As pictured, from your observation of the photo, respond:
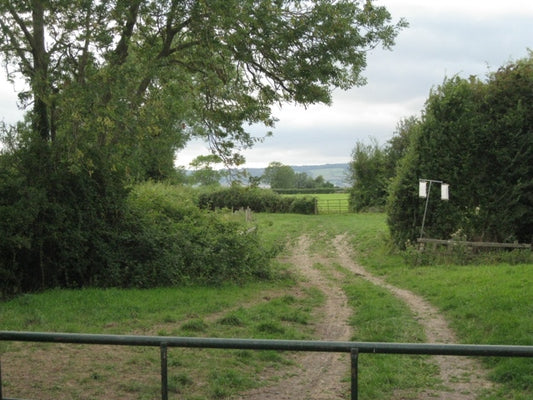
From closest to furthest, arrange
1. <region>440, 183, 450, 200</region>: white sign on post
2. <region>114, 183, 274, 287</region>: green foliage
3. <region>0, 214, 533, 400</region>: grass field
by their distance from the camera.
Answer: <region>0, 214, 533, 400</region>: grass field < <region>114, 183, 274, 287</region>: green foliage < <region>440, 183, 450, 200</region>: white sign on post

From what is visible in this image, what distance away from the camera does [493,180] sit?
68.9ft

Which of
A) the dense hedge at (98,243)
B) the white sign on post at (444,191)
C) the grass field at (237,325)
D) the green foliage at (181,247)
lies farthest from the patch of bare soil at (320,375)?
the white sign on post at (444,191)

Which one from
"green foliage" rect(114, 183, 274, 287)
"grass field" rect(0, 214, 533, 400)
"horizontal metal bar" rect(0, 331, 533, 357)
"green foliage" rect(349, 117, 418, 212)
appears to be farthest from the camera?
"green foliage" rect(349, 117, 418, 212)

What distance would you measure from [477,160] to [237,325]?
14.4 meters

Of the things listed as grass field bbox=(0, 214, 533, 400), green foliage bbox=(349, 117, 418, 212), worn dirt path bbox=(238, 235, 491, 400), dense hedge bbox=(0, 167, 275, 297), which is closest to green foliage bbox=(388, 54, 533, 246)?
grass field bbox=(0, 214, 533, 400)

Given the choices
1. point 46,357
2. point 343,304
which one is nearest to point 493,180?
point 343,304

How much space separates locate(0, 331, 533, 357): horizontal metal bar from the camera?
3.26 m

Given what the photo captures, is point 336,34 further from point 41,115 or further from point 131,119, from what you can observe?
point 41,115

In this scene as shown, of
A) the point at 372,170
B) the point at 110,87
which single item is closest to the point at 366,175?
the point at 372,170

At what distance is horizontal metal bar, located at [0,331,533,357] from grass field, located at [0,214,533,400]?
9.73 feet

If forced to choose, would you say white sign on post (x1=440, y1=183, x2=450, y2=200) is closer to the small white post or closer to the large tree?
the small white post

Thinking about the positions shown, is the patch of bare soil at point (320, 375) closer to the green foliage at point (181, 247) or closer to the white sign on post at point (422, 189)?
the green foliage at point (181, 247)

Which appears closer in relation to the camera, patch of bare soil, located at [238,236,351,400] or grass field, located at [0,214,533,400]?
patch of bare soil, located at [238,236,351,400]

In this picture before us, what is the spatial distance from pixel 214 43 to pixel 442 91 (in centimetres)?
1248
